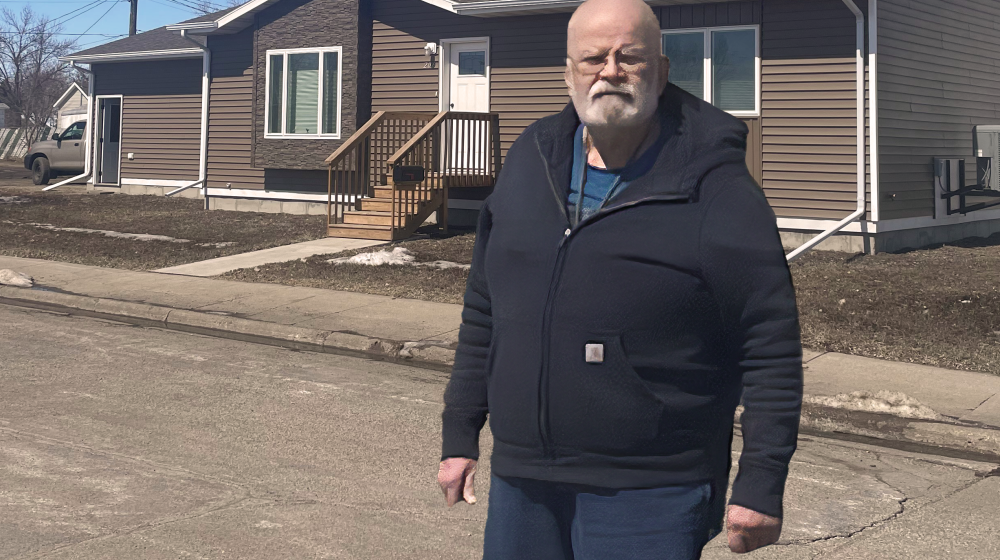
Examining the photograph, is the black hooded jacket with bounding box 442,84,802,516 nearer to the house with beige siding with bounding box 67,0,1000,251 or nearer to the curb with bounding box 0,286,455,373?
the curb with bounding box 0,286,455,373

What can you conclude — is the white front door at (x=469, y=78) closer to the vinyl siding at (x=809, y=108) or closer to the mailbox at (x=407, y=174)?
the mailbox at (x=407, y=174)

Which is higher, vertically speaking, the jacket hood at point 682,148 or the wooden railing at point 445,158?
the wooden railing at point 445,158

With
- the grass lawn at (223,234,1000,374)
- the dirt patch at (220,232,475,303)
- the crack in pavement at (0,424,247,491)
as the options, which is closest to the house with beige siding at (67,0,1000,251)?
the grass lawn at (223,234,1000,374)

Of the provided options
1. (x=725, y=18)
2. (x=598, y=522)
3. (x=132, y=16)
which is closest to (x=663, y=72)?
(x=598, y=522)

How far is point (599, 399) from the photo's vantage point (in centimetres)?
247

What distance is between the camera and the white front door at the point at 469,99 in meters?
19.0

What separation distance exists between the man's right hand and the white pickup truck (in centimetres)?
3089

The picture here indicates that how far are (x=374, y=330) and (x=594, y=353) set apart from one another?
8452 millimetres

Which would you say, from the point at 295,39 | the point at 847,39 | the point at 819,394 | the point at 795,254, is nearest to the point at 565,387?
the point at 819,394

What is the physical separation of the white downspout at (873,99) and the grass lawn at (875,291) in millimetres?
992

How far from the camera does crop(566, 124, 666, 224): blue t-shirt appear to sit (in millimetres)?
2547

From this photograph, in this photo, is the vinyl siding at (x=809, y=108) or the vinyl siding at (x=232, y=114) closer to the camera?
the vinyl siding at (x=809, y=108)

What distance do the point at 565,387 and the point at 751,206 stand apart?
0.58 metres

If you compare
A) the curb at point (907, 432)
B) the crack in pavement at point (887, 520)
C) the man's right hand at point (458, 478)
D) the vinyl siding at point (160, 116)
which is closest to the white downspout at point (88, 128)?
the vinyl siding at point (160, 116)
